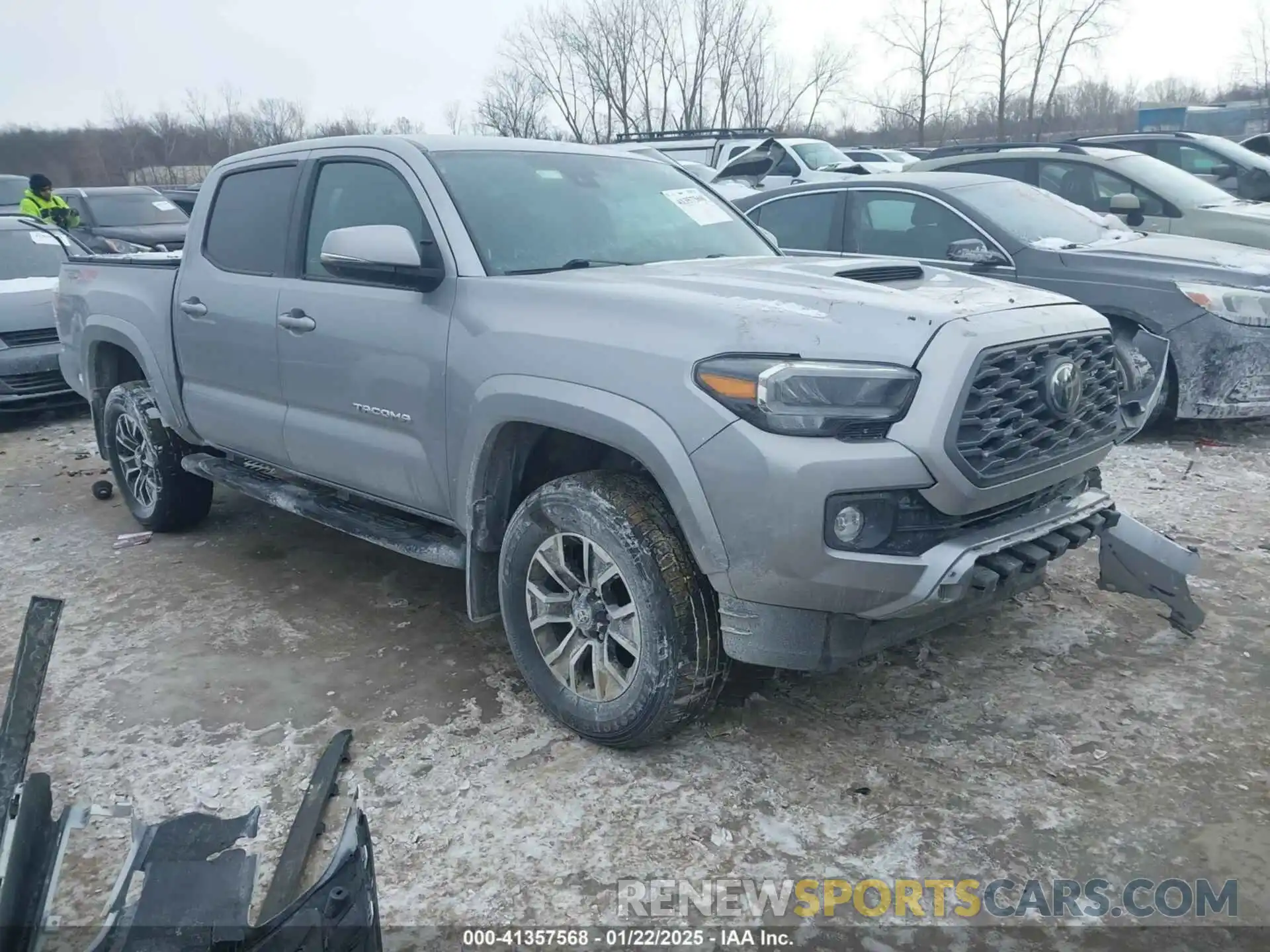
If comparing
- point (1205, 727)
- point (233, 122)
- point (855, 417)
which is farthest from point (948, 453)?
point (233, 122)

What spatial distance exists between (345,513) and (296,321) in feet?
2.53

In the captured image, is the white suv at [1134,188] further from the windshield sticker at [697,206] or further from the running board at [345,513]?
the running board at [345,513]

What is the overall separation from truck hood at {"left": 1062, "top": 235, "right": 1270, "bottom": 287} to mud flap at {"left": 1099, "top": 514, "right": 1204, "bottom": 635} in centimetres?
315

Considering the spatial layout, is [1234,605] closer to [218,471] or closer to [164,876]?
[164,876]

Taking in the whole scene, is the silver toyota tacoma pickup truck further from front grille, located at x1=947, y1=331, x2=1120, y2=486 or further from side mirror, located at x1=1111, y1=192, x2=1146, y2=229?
side mirror, located at x1=1111, y1=192, x2=1146, y2=229

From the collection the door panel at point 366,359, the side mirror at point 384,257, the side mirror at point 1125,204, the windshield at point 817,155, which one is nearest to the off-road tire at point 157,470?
the door panel at point 366,359

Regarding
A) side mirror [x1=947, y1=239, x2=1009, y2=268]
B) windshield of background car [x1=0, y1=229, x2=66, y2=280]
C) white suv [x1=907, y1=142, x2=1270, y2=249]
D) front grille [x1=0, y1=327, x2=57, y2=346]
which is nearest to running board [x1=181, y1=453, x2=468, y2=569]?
side mirror [x1=947, y1=239, x2=1009, y2=268]

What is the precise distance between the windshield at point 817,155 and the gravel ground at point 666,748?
1040 centimetres

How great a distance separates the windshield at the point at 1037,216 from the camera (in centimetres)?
651

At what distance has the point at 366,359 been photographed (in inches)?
145

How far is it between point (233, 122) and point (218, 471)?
5834cm

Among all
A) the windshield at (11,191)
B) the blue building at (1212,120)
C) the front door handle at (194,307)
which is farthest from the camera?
the blue building at (1212,120)

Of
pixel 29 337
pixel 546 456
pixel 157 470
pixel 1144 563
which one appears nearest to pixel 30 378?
pixel 29 337

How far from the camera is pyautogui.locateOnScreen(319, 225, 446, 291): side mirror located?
10.8 feet
